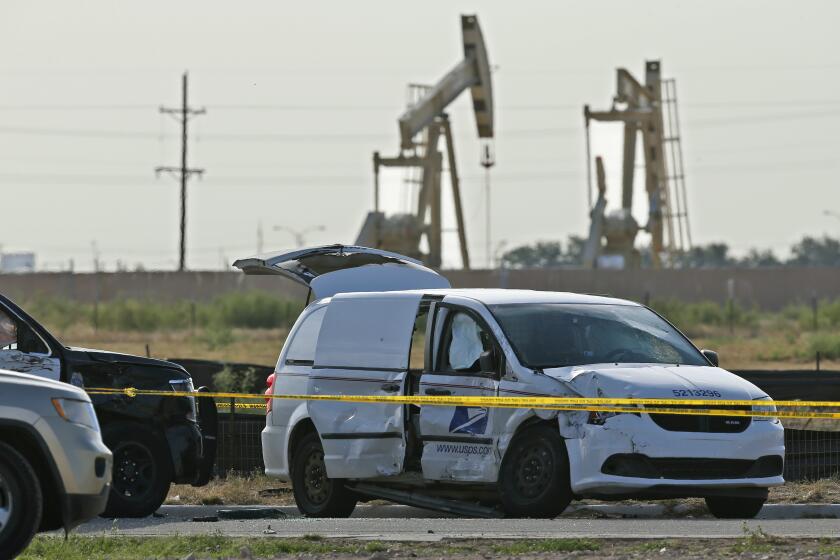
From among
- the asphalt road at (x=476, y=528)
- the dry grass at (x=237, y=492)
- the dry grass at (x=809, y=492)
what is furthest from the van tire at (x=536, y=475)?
the dry grass at (x=237, y=492)

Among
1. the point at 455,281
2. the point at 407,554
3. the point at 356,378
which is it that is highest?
the point at 455,281

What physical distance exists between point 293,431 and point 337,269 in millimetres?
2261

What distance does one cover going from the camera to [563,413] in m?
13.6

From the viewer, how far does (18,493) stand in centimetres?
1062

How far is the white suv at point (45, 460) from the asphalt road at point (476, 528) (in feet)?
5.57

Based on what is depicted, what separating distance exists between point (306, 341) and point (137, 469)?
1.86m

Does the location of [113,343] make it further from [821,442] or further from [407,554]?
[407,554]

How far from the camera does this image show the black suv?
15.0 meters

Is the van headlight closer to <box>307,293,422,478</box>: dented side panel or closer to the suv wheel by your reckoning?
<box>307,293,422,478</box>: dented side panel

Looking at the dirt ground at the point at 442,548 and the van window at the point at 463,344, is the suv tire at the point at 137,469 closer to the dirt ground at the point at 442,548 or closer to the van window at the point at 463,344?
the van window at the point at 463,344

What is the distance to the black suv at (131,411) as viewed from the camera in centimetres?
1498

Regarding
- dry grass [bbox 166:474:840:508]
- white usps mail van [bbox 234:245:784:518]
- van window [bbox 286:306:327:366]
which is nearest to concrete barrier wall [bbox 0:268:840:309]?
dry grass [bbox 166:474:840:508]

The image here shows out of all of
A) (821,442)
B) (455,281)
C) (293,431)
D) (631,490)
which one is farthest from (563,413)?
(455,281)

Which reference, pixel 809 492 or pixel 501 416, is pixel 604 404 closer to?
pixel 501 416
